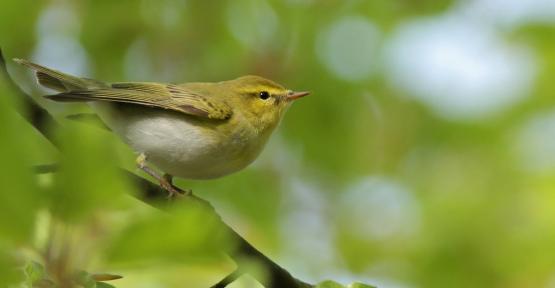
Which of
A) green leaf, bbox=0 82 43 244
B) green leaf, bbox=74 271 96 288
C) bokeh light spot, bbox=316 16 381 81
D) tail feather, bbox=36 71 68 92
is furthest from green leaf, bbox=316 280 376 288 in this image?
bokeh light spot, bbox=316 16 381 81

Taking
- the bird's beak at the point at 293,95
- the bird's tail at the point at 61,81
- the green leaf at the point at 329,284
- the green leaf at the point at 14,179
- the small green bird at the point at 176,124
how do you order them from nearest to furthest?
the green leaf at the point at 14,179, the green leaf at the point at 329,284, the bird's tail at the point at 61,81, the small green bird at the point at 176,124, the bird's beak at the point at 293,95

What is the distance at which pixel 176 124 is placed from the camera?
3867mm

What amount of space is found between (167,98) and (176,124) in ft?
0.55

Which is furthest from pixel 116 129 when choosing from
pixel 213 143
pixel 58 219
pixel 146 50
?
pixel 58 219

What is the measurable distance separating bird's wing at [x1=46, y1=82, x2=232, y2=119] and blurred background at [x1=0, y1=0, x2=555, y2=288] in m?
0.68

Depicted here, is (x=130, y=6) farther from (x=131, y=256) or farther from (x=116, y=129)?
(x=131, y=256)

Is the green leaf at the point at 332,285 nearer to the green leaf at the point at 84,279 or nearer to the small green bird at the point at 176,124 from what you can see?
the green leaf at the point at 84,279

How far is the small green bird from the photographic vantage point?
11.8ft

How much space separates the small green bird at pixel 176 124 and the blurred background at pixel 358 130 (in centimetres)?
68

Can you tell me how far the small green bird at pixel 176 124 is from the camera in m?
3.60

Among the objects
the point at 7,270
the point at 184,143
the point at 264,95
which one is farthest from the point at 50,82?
the point at 7,270

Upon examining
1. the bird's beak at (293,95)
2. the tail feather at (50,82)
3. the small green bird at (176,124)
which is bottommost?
the tail feather at (50,82)

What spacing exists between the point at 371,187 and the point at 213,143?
1.96 m

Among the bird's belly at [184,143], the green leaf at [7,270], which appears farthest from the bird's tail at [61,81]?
the green leaf at [7,270]
